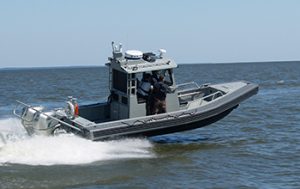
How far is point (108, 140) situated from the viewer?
14391mm

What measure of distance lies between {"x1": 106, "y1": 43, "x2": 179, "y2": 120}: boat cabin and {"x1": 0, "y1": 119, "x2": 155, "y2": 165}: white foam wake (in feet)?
3.72

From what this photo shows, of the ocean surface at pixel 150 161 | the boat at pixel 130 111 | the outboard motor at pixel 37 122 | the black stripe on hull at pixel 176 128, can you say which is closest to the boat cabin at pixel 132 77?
the boat at pixel 130 111

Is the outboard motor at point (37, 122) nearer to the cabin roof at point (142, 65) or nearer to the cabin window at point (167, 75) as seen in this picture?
the cabin roof at point (142, 65)

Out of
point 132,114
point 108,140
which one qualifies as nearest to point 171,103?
point 132,114

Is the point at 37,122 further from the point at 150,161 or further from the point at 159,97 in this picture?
the point at 159,97

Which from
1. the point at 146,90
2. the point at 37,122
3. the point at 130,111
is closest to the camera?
the point at 37,122

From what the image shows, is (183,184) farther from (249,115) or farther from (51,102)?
(51,102)

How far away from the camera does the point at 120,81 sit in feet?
50.6

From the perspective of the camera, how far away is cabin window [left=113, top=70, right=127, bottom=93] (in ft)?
49.9

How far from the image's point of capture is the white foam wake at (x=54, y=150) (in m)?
13.6

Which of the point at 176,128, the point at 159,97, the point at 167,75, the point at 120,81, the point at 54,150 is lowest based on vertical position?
the point at 54,150

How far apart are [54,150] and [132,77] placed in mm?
2671

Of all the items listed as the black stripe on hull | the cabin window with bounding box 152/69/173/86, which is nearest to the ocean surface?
the black stripe on hull

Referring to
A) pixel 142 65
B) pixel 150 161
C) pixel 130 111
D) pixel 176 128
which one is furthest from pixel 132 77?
pixel 150 161
